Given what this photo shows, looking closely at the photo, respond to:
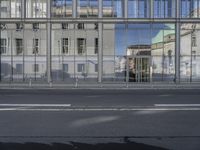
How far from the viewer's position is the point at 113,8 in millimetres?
45250

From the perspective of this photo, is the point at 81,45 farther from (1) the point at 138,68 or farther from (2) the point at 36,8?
(1) the point at 138,68

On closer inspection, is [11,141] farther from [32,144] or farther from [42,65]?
[42,65]

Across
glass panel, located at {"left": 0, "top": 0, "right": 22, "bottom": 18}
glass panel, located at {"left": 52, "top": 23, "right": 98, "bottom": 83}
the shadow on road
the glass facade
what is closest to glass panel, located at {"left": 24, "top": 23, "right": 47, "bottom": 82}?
the glass facade

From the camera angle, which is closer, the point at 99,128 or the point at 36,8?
the point at 99,128

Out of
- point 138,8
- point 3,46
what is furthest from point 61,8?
point 138,8

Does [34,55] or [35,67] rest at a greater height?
[34,55]

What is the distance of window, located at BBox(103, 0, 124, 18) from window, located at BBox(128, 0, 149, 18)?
0.93m

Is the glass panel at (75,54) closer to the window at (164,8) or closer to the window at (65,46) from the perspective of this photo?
the window at (65,46)

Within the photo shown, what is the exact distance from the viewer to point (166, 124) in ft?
36.1

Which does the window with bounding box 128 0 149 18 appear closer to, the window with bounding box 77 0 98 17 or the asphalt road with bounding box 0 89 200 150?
the window with bounding box 77 0 98 17

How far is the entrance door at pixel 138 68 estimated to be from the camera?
4459 centimetres

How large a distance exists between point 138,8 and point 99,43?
557 cm

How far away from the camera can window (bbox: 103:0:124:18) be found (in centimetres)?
4475

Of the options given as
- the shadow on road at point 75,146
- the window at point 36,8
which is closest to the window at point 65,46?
the window at point 36,8
